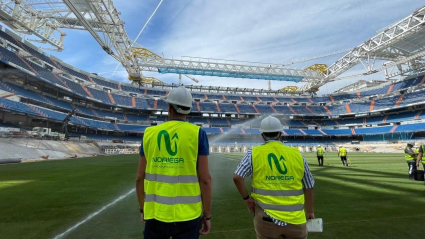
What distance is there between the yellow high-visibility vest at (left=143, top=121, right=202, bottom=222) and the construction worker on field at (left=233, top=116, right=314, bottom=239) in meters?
0.61

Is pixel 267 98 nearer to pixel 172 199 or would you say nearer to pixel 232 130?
pixel 232 130

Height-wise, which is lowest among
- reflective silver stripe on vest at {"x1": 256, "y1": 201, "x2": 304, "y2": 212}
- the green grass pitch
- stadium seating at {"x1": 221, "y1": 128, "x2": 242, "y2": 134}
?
the green grass pitch

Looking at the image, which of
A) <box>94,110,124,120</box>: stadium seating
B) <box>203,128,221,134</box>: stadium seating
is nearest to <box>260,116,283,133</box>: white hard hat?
<box>203,128,221,134</box>: stadium seating

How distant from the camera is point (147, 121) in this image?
165ft

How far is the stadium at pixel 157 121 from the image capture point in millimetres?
4012

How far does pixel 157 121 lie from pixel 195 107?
10.4 meters

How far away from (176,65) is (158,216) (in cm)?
3344

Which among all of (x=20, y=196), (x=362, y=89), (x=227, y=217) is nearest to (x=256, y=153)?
(x=227, y=217)

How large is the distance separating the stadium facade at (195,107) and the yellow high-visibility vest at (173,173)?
33329 millimetres

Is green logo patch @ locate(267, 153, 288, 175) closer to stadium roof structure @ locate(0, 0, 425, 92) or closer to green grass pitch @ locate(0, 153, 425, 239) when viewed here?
green grass pitch @ locate(0, 153, 425, 239)

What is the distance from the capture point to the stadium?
4012mm

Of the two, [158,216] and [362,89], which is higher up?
[362,89]

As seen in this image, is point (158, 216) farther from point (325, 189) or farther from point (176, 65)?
point (176, 65)

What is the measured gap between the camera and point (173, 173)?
162 centimetres
